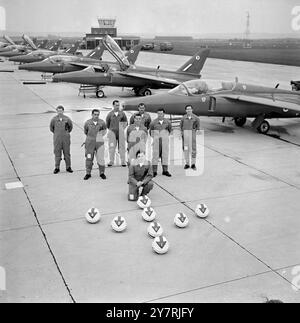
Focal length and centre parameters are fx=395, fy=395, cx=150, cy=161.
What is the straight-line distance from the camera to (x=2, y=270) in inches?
217

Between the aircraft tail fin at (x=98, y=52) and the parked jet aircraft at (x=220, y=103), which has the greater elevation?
the aircraft tail fin at (x=98, y=52)

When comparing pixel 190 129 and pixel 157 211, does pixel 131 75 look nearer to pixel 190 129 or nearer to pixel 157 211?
pixel 190 129

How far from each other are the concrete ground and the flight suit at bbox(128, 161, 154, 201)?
26 cm

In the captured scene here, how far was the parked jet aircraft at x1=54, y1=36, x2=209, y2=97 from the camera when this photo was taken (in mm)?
21984

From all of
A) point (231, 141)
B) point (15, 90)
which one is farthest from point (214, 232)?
A: point (15, 90)

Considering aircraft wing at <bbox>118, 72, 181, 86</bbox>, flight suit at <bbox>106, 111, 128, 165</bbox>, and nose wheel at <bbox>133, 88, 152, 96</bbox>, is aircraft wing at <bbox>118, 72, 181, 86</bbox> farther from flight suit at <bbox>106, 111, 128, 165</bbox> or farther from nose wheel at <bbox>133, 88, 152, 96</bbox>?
flight suit at <bbox>106, 111, 128, 165</bbox>

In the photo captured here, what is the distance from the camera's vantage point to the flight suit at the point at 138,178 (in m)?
7.93

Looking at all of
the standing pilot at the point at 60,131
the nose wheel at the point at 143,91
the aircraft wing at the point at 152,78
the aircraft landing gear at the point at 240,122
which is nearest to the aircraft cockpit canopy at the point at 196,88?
the aircraft landing gear at the point at 240,122

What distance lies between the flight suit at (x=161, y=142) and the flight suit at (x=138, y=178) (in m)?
1.47

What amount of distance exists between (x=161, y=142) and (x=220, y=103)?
518 cm

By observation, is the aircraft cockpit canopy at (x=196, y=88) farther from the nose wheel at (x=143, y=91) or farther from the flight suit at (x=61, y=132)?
the nose wheel at (x=143, y=91)

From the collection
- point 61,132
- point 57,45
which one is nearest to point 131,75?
point 61,132

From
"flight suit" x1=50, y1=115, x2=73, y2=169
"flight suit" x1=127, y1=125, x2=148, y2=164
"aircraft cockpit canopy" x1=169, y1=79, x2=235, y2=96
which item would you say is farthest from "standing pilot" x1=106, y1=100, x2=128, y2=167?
"aircraft cockpit canopy" x1=169, y1=79, x2=235, y2=96
